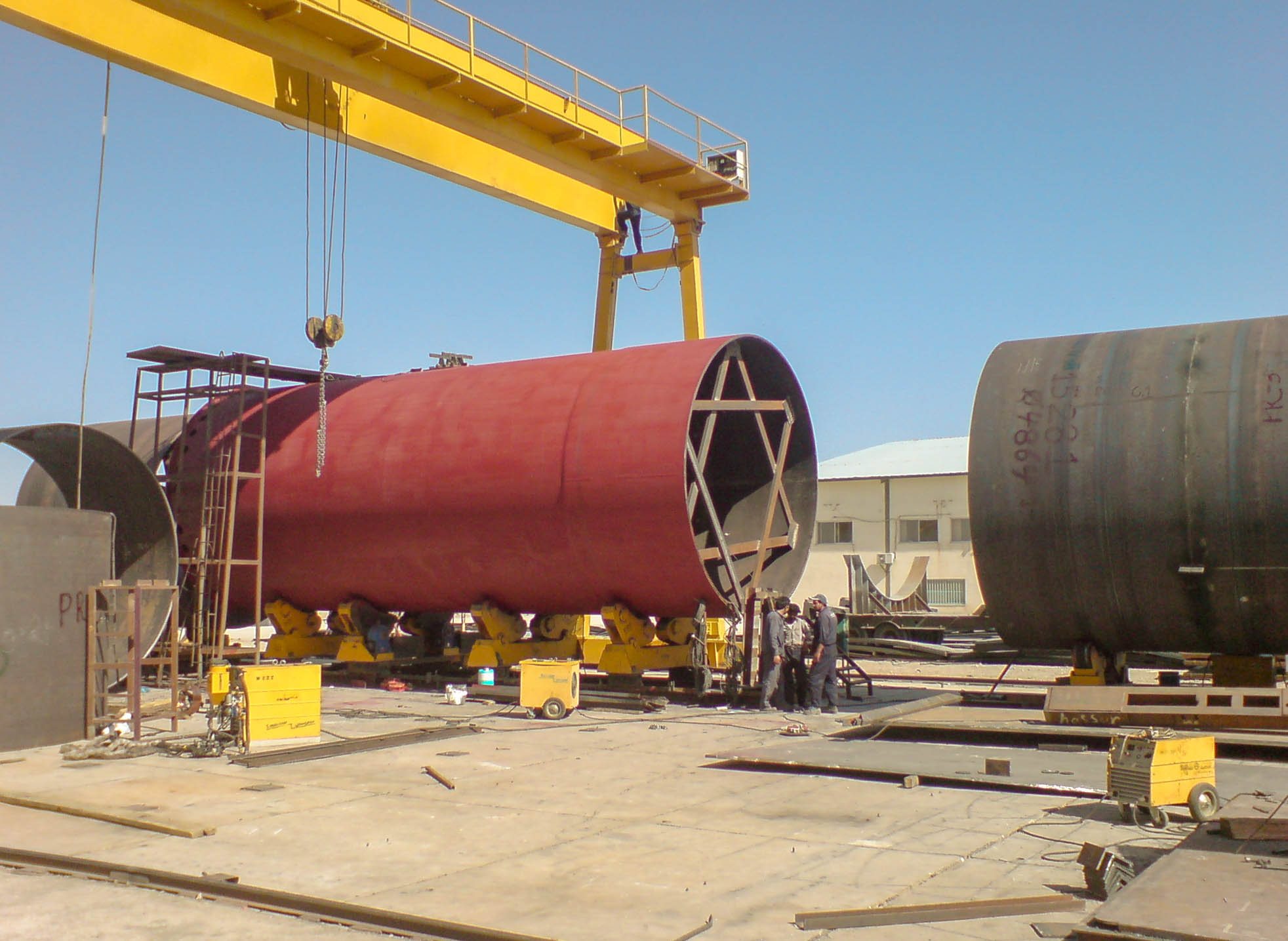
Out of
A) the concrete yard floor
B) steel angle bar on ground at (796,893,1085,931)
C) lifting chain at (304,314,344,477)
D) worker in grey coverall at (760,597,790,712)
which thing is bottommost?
the concrete yard floor

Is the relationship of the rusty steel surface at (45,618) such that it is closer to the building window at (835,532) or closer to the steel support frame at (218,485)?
the steel support frame at (218,485)

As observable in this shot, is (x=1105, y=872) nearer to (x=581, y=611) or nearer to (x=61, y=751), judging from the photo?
(x=61, y=751)

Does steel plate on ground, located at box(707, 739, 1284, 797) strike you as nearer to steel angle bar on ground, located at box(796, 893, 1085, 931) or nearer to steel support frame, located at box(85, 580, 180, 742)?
steel angle bar on ground, located at box(796, 893, 1085, 931)

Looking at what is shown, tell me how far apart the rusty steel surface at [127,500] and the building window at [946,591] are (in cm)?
2799

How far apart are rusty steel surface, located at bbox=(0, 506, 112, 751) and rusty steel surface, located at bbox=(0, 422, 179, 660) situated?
245cm

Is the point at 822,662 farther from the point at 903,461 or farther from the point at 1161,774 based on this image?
the point at 903,461

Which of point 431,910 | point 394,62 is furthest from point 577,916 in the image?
point 394,62

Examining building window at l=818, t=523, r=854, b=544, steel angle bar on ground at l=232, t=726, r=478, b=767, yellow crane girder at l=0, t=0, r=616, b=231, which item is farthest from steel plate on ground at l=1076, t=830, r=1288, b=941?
building window at l=818, t=523, r=854, b=544

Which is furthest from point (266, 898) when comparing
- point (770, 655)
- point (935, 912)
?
point (770, 655)

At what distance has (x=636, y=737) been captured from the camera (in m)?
13.4

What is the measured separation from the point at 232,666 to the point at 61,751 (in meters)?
1.86

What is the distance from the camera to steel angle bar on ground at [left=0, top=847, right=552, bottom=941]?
612 centimetres

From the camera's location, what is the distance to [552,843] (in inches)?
323

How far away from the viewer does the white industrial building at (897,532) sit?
130 feet
